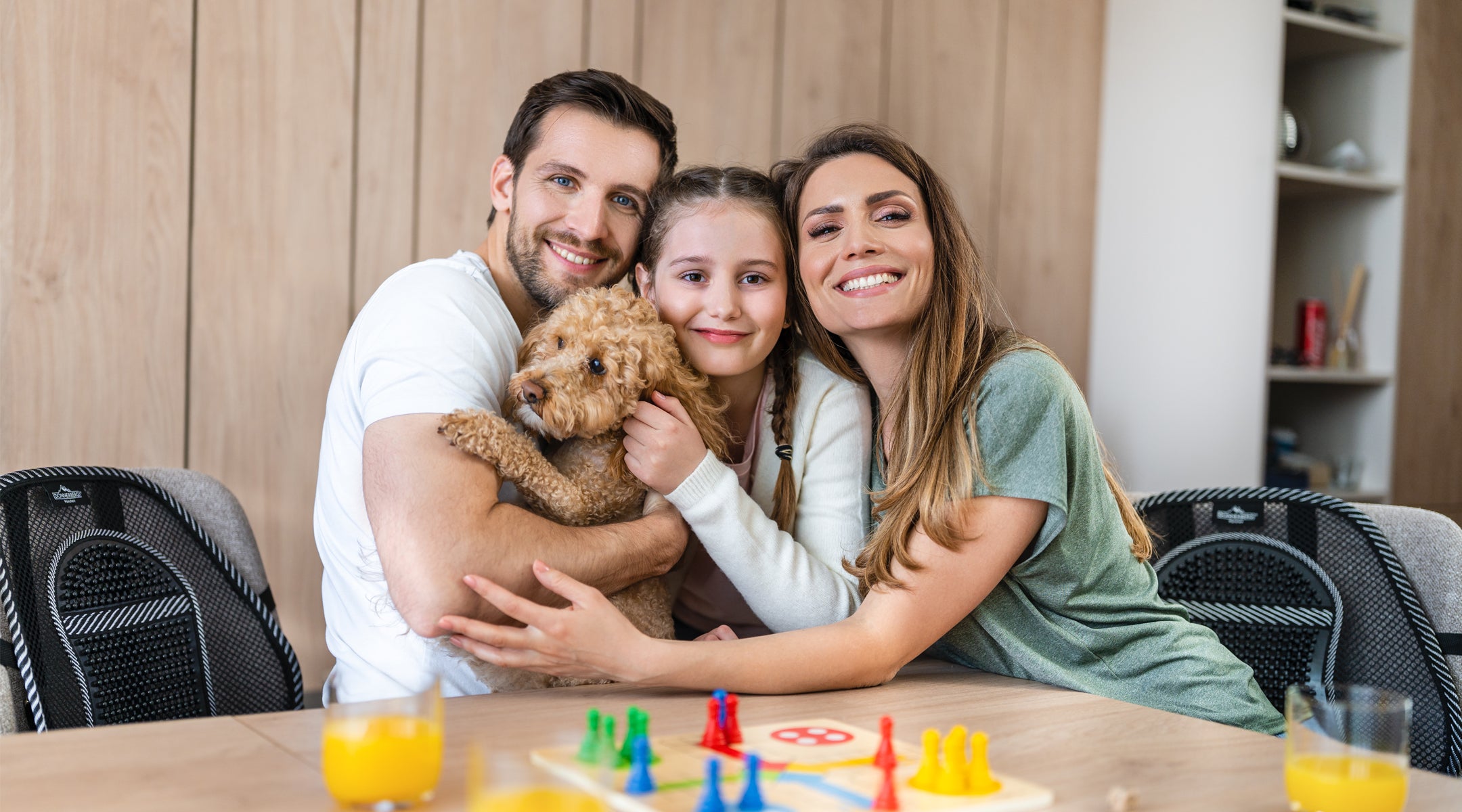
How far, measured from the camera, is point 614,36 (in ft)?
10.9

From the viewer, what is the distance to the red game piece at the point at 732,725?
1.15m

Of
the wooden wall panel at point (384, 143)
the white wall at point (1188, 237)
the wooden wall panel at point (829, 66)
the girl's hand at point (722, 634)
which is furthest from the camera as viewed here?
the white wall at point (1188, 237)

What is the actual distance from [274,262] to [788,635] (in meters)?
2.02

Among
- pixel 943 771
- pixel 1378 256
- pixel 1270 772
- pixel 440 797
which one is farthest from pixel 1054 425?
pixel 1378 256

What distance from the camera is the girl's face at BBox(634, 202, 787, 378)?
1.86m

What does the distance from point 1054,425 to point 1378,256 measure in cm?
341

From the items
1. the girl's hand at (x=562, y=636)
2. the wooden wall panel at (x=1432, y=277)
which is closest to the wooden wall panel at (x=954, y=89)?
the wooden wall panel at (x=1432, y=277)

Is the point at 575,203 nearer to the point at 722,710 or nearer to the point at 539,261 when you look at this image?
the point at 539,261

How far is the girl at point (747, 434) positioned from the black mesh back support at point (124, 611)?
30.2 inches

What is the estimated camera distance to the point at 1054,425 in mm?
1583

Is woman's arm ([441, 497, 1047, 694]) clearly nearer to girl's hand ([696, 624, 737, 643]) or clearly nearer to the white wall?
girl's hand ([696, 624, 737, 643])

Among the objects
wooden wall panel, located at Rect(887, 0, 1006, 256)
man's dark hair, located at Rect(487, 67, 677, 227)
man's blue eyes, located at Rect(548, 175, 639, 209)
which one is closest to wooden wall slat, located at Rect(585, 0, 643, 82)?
wooden wall panel, located at Rect(887, 0, 1006, 256)

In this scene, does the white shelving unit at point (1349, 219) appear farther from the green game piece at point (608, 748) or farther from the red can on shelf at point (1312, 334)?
the green game piece at point (608, 748)

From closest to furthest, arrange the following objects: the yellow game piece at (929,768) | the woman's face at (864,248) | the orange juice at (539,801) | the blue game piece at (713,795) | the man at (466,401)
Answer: the orange juice at (539,801)
the blue game piece at (713,795)
the yellow game piece at (929,768)
the man at (466,401)
the woman's face at (864,248)
